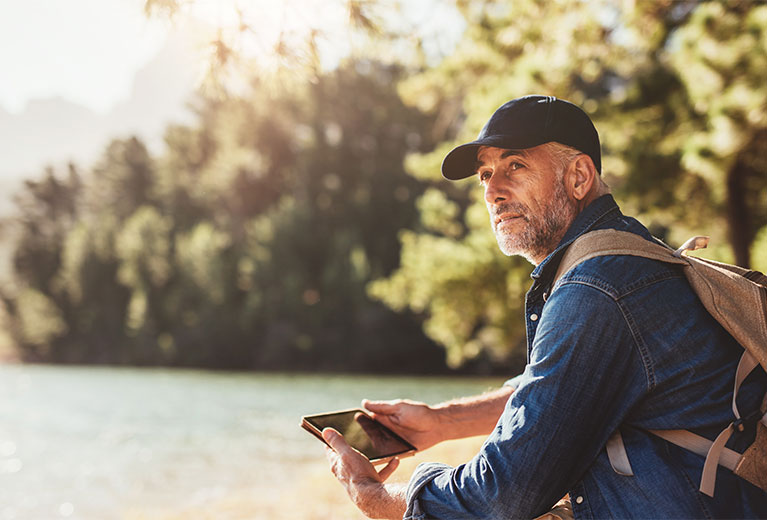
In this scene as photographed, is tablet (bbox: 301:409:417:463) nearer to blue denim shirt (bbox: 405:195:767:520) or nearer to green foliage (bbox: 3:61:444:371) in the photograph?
blue denim shirt (bbox: 405:195:767:520)

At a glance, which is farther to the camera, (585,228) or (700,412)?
(585,228)

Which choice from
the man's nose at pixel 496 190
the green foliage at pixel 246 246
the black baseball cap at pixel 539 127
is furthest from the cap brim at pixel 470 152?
the green foliage at pixel 246 246

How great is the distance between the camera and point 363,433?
7.44 ft

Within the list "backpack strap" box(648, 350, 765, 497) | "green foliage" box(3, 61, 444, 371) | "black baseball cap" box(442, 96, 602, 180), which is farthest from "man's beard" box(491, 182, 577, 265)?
"green foliage" box(3, 61, 444, 371)

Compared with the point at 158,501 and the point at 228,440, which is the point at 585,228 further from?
the point at 228,440

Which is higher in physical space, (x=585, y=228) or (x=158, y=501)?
(x=585, y=228)

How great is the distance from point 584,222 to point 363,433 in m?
0.95

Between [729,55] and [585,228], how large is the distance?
5.09 meters

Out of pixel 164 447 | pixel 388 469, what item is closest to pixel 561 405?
pixel 388 469

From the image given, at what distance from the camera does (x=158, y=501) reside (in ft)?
29.2

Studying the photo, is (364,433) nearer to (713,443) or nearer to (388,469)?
(388,469)

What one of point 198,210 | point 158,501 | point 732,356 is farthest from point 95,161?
point 732,356

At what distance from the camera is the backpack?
1.54m

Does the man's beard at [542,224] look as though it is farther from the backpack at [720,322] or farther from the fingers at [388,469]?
the fingers at [388,469]
